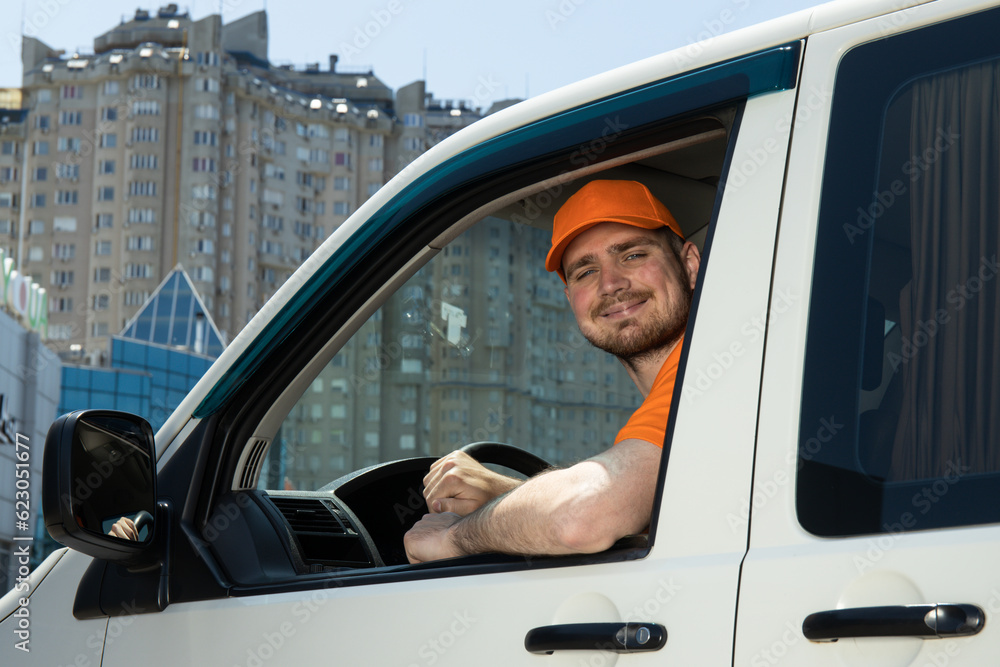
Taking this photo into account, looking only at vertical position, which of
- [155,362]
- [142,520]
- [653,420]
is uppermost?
[653,420]

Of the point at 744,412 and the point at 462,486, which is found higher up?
the point at 744,412

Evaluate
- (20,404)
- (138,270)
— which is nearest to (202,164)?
(138,270)

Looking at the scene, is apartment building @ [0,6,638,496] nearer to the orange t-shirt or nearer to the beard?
the beard

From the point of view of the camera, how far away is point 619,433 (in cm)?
144

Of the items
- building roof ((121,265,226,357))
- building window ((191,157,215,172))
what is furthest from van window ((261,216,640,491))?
building window ((191,157,215,172))

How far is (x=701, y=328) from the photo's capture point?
1.25 metres

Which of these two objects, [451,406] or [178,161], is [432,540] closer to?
[451,406]

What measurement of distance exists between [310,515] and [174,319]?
53.9 meters

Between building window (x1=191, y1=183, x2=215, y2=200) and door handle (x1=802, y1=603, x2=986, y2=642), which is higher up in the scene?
building window (x1=191, y1=183, x2=215, y2=200)

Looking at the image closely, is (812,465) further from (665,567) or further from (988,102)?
(988,102)

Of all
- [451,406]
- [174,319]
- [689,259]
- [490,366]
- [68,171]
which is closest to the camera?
[689,259]

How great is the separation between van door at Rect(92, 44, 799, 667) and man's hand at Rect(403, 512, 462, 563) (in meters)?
0.08

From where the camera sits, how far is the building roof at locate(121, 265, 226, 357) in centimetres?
5309

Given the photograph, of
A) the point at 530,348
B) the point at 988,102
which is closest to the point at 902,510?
the point at 988,102
